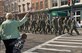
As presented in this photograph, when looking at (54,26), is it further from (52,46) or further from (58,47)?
(58,47)

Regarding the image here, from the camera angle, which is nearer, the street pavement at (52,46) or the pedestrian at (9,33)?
the pedestrian at (9,33)

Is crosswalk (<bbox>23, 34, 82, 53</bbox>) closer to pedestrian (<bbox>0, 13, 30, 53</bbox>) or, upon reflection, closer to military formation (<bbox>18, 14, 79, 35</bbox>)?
pedestrian (<bbox>0, 13, 30, 53</bbox>)

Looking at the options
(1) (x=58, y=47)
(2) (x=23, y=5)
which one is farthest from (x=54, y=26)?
(2) (x=23, y=5)

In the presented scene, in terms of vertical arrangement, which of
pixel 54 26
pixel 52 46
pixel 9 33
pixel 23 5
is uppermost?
pixel 23 5

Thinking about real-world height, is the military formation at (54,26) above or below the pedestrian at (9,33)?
below

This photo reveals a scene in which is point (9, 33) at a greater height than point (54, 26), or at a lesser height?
greater

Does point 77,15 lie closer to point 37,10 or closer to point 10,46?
point 37,10

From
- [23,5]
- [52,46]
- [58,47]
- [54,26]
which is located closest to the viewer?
[58,47]

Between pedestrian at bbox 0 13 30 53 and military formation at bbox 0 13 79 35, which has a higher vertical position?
pedestrian at bbox 0 13 30 53

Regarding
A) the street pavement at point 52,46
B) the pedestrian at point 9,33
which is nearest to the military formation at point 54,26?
the street pavement at point 52,46

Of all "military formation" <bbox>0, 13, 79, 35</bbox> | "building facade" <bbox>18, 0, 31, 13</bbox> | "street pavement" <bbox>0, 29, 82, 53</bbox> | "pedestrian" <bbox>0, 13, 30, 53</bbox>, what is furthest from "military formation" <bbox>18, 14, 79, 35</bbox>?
"building facade" <bbox>18, 0, 31, 13</bbox>

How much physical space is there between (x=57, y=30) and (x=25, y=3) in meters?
41.7

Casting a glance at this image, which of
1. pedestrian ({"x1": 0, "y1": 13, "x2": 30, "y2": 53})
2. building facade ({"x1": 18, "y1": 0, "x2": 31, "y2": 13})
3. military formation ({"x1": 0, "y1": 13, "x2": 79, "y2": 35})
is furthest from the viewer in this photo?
building facade ({"x1": 18, "y1": 0, "x2": 31, "y2": 13})

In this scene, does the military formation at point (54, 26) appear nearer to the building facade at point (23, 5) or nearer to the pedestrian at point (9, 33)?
the pedestrian at point (9, 33)
